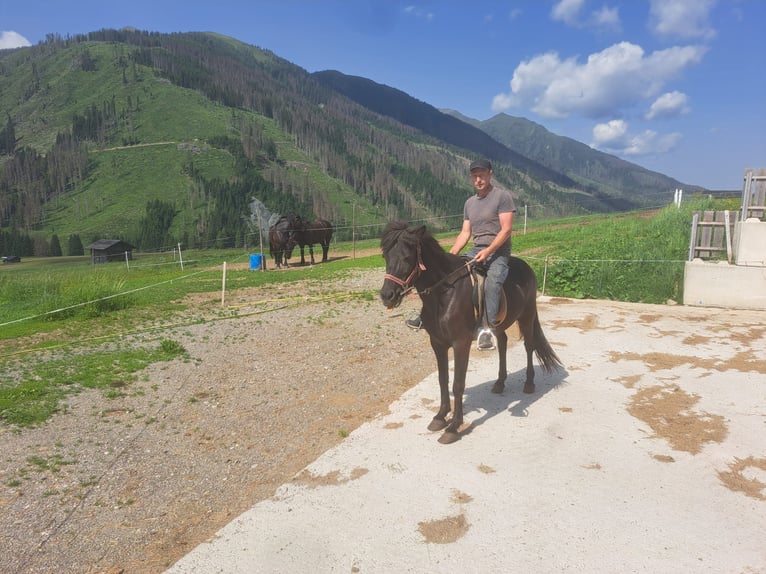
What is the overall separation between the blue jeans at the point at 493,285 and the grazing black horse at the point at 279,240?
845 inches

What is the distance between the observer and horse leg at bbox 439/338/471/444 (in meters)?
4.97

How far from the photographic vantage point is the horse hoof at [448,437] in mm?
4949

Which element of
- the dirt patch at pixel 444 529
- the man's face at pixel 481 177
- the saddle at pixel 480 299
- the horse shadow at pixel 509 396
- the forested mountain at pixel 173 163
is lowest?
the dirt patch at pixel 444 529

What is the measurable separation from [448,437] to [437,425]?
0.33 metres

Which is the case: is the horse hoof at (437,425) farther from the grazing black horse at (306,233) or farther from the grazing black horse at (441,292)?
the grazing black horse at (306,233)

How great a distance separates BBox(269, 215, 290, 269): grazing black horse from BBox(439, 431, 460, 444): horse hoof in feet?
71.0

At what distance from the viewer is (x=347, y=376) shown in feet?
25.3

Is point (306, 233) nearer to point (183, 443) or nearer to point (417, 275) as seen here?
point (183, 443)

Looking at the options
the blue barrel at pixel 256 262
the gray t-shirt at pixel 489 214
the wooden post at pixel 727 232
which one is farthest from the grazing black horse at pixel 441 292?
the blue barrel at pixel 256 262

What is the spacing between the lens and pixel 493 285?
5.16 m

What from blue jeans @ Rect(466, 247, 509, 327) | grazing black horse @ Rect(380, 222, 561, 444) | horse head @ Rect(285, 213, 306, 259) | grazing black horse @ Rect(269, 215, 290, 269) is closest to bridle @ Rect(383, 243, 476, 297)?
grazing black horse @ Rect(380, 222, 561, 444)

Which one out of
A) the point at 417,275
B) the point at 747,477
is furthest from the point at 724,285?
the point at 417,275

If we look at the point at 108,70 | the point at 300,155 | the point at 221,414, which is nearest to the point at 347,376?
the point at 221,414

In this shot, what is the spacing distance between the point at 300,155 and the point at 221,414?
538ft
